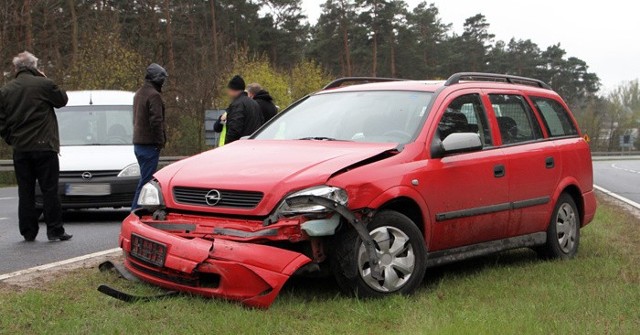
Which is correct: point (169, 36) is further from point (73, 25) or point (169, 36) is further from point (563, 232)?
point (563, 232)

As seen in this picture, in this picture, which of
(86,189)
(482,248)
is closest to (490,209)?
(482,248)

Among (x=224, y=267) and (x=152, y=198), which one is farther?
(x=152, y=198)

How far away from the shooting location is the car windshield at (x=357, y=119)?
688cm

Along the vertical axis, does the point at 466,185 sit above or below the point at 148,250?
above

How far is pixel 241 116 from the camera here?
36.7 feet

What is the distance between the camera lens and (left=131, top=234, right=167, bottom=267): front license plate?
5770 mm

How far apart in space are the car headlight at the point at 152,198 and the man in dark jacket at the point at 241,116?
4735mm

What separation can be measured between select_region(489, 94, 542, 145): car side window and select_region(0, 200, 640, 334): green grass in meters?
1.30

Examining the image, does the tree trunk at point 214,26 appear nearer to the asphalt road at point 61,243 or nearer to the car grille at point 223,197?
the asphalt road at point 61,243

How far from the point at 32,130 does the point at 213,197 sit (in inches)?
145

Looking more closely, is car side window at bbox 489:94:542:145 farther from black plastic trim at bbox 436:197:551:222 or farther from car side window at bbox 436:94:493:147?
black plastic trim at bbox 436:197:551:222

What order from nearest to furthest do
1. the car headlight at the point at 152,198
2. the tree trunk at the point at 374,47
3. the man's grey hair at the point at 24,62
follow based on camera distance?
the car headlight at the point at 152,198, the man's grey hair at the point at 24,62, the tree trunk at the point at 374,47

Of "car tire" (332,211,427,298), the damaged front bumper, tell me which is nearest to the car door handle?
"car tire" (332,211,427,298)

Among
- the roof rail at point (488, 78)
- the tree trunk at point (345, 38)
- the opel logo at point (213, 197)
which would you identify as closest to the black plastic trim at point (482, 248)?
the roof rail at point (488, 78)
